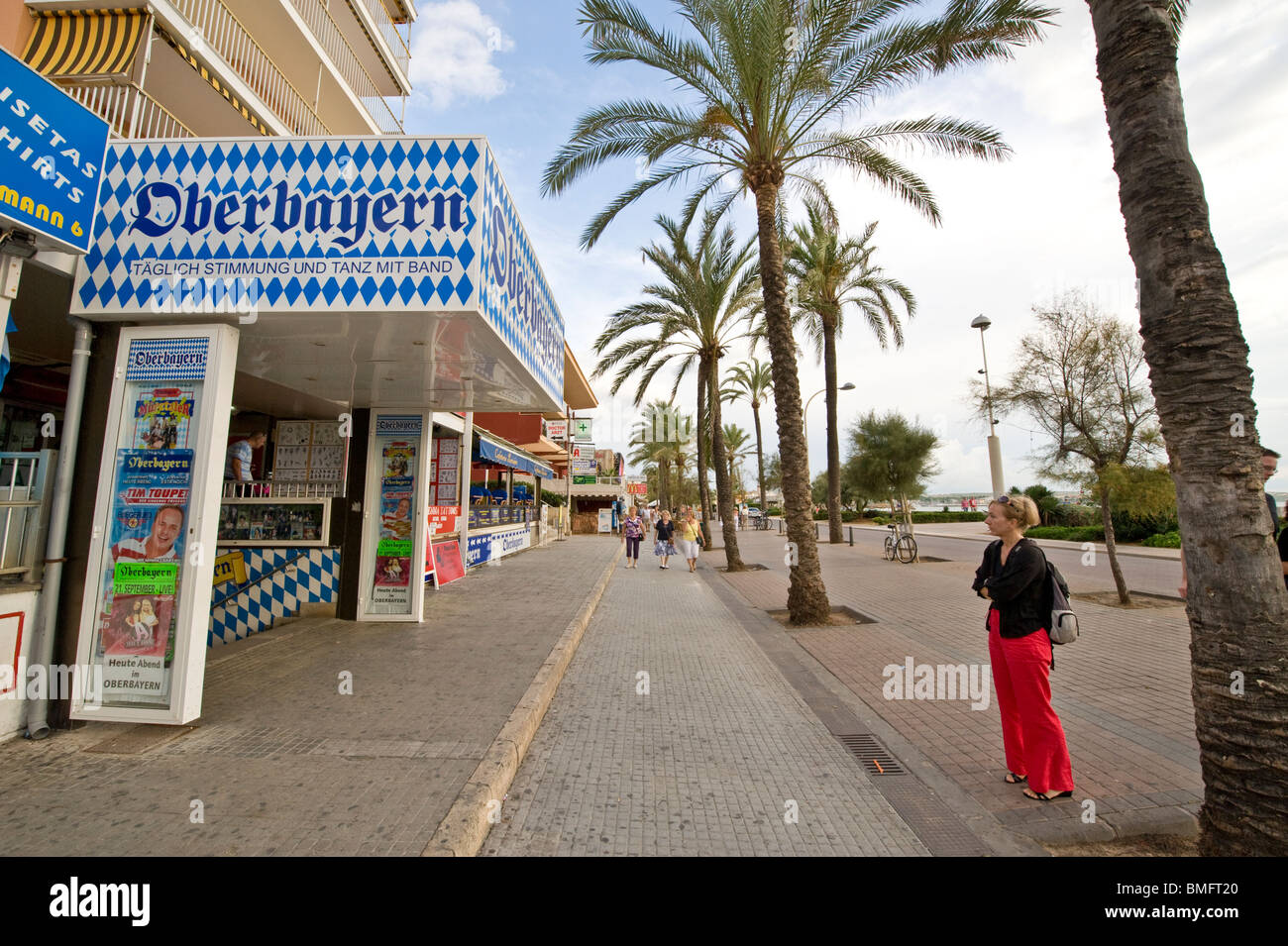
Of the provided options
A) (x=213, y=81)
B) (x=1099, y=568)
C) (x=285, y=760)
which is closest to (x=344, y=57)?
(x=213, y=81)

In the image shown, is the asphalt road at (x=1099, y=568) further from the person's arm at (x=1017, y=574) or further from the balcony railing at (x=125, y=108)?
the balcony railing at (x=125, y=108)

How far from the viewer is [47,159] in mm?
3670

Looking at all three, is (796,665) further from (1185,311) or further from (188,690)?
(188,690)

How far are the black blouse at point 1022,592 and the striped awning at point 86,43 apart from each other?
493 inches

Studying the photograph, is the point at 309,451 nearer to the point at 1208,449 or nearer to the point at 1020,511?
the point at 1020,511

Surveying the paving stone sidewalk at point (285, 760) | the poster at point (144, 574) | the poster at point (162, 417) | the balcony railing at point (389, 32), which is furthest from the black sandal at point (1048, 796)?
the balcony railing at point (389, 32)

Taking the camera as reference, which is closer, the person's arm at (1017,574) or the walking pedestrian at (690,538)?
the person's arm at (1017,574)

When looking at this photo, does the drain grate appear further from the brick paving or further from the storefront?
the storefront

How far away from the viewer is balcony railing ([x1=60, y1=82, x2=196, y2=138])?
7.88m

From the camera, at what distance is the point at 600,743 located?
13.8ft

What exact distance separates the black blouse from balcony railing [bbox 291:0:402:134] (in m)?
16.0

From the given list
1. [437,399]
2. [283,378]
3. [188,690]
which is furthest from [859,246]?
[188,690]

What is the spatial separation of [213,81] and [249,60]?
7.43 ft

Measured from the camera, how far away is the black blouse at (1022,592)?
3434 mm
